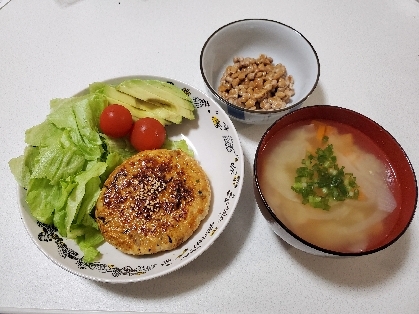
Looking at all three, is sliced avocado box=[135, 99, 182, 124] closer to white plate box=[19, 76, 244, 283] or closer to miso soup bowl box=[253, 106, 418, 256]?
white plate box=[19, 76, 244, 283]

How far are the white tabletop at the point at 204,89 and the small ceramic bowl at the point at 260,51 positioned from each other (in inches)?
4.8

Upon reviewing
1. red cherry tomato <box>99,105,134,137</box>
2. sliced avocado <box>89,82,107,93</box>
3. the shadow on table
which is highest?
sliced avocado <box>89,82,107,93</box>

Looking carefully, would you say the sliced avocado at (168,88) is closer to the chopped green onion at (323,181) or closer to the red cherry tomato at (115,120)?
the red cherry tomato at (115,120)

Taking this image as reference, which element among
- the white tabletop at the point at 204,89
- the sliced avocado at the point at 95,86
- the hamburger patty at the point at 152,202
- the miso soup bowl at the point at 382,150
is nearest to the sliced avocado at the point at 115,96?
the sliced avocado at the point at 95,86

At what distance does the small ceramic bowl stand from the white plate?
10 centimetres

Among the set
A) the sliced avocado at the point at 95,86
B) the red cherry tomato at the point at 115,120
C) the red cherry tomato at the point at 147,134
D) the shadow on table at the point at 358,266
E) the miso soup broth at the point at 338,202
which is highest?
the sliced avocado at the point at 95,86

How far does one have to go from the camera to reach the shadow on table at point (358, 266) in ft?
4.26

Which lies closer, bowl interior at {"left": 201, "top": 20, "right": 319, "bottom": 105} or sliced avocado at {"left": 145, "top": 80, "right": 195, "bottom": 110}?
sliced avocado at {"left": 145, "top": 80, "right": 195, "bottom": 110}

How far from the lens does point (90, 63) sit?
1.85 metres

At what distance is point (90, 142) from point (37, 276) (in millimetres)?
498

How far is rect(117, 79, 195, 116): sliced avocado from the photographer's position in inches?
58.5

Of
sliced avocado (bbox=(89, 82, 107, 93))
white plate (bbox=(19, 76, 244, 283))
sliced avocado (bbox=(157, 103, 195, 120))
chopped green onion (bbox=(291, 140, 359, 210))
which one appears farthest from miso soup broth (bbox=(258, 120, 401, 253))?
sliced avocado (bbox=(89, 82, 107, 93))

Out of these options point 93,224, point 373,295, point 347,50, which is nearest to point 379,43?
point 347,50

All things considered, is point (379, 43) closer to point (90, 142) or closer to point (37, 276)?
point (90, 142)
